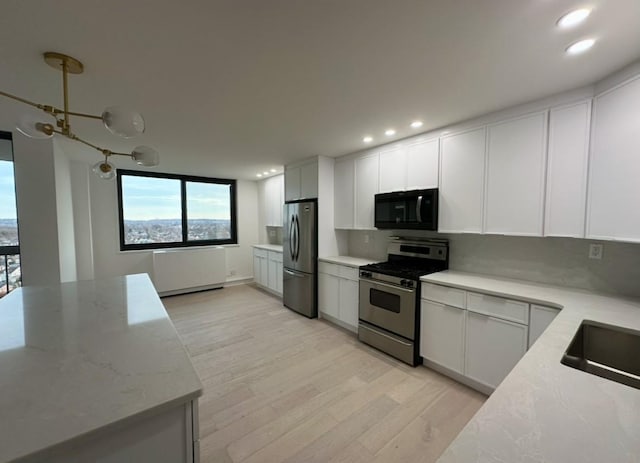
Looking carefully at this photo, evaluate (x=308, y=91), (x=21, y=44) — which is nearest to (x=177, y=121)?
(x=21, y=44)

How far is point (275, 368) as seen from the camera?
262 cm

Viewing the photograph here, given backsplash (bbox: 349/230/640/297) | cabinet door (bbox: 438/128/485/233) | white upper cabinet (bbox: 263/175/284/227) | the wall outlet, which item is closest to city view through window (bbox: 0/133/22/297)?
white upper cabinet (bbox: 263/175/284/227)

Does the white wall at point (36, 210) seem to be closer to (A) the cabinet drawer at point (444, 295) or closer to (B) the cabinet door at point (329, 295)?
(B) the cabinet door at point (329, 295)

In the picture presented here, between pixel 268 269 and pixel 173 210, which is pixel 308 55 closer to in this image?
pixel 268 269

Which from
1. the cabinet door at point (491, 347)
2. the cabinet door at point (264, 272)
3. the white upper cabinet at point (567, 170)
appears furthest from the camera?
the cabinet door at point (264, 272)

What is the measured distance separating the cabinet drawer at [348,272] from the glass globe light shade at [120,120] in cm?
261

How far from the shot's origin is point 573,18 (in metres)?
1.20

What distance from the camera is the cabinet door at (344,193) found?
3.64 metres

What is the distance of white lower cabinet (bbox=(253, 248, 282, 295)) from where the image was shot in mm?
4849

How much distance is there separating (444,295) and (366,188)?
5.37 feet

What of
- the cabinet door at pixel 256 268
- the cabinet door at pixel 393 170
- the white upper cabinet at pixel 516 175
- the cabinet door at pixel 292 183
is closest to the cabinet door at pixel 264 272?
the cabinet door at pixel 256 268

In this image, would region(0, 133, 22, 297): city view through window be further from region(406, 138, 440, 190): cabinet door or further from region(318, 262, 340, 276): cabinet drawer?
region(406, 138, 440, 190): cabinet door

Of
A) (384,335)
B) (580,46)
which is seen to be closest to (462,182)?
(580,46)

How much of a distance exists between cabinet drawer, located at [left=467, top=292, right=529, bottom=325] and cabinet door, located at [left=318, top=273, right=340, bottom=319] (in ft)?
5.66
